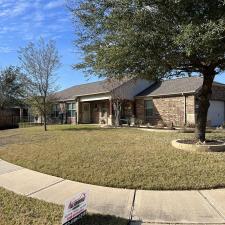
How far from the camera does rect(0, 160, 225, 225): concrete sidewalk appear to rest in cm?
573

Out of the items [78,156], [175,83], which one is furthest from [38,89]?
[78,156]

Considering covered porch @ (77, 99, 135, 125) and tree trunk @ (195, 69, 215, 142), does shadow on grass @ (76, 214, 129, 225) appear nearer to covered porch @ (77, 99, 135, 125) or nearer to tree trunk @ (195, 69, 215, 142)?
tree trunk @ (195, 69, 215, 142)

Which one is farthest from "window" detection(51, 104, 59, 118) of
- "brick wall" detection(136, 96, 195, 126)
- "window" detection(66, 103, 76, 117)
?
"brick wall" detection(136, 96, 195, 126)

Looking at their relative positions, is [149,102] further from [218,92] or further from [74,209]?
[74,209]

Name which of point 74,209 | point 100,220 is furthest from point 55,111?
point 74,209

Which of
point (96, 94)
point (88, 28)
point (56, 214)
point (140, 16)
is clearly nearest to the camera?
point (56, 214)

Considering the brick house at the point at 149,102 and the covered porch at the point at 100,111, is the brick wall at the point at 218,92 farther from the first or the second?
the covered porch at the point at 100,111

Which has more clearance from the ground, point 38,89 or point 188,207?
point 38,89

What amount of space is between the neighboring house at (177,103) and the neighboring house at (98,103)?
0.94 metres

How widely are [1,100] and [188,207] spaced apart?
37459mm

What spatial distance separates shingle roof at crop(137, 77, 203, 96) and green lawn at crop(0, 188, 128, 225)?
19126 millimetres

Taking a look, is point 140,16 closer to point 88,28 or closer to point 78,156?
→ point 88,28

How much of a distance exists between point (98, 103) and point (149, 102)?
6218mm

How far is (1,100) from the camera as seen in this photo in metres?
40.4
